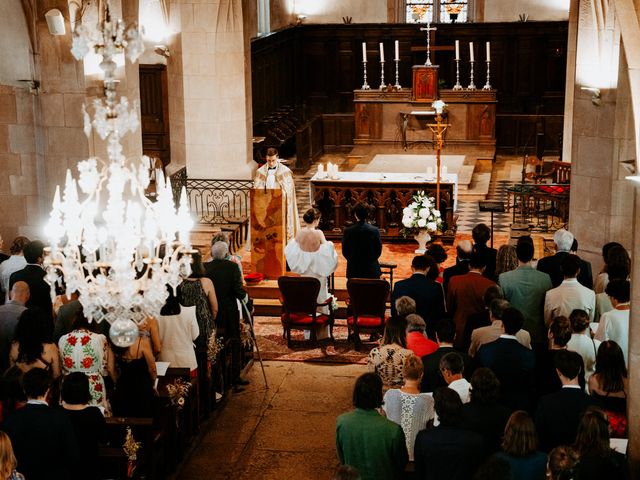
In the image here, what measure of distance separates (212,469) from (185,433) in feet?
1.44

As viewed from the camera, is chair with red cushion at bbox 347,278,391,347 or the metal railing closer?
chair with red cushion at bbox 347,278,391,347

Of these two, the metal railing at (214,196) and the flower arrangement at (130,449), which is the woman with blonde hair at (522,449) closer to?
the flower arrangement at (130,449)

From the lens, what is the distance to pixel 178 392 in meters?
8.74

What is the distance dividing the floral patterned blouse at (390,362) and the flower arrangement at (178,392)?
5.51 feet

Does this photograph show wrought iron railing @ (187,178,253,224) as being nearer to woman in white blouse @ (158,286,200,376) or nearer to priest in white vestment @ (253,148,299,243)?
priest in white vestment @ (253,148,299,243)

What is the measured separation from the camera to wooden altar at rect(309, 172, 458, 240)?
16.4 m

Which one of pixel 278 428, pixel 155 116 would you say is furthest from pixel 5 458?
pixel 155 116

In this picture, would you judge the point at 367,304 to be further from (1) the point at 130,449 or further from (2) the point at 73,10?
(2) the point at 73,10

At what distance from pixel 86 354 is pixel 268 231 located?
5923 millimetres

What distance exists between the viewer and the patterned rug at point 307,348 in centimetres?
1176

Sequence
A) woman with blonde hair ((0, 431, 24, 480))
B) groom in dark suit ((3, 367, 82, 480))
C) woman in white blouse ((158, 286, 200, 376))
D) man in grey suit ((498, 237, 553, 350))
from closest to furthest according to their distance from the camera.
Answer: woman with blonde hair ((0, 431, 24, 480)) < groom in dark suit ((3, 367, 82, 480)) < woman in white blouse ((158, 286, 200, 376)) < man in grey suit ((498, 237, 553, 350))

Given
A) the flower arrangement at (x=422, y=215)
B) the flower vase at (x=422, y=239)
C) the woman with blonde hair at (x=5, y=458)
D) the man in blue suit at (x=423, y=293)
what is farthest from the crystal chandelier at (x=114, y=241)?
the flower arrangement at (x=422, y=215)

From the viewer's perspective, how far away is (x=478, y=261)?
9836 millimetres

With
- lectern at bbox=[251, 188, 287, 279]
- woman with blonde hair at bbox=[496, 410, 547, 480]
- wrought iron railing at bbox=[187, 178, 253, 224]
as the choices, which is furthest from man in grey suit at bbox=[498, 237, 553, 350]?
wrought iron railing at bbox=[187, 178, 253, 224]
